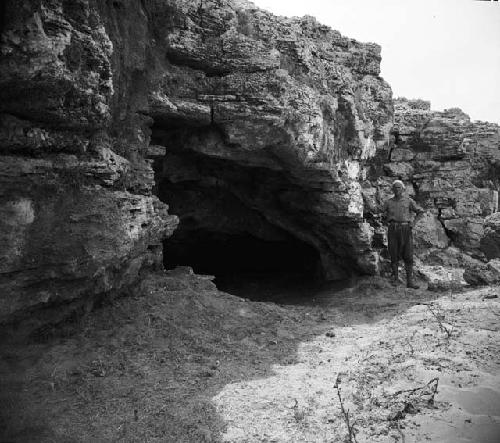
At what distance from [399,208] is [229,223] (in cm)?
419

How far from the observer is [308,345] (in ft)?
19.6

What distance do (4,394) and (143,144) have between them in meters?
3.85

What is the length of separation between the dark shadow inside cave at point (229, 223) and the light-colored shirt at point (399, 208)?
2.36 metres

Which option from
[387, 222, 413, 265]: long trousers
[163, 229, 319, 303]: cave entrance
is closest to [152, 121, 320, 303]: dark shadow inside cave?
[163, 229, 319, 303]: cave entrance

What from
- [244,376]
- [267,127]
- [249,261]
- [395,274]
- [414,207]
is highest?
[267,127]

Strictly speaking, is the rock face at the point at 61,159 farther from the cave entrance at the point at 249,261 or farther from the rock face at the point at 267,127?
the cave entrance at the point at 249,261

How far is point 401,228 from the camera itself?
9734mm

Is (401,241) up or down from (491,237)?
down

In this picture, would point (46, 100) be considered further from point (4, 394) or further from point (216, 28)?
point (216, 28)

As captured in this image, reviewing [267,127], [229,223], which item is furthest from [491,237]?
[229,223]

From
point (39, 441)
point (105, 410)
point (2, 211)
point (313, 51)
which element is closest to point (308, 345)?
point (105, 410)

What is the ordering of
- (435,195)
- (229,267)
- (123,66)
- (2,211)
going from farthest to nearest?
(229,267)
(435,195)
(123,66)
(2,211)

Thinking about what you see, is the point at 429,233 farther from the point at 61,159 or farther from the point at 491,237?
the point at 61,159

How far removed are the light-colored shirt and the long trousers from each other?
14 centimetres
